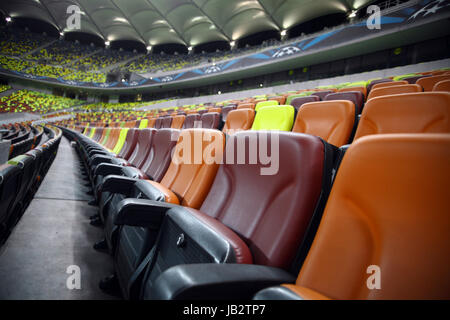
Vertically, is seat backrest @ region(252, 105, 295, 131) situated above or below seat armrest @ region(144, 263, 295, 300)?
above

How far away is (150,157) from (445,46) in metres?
9.86

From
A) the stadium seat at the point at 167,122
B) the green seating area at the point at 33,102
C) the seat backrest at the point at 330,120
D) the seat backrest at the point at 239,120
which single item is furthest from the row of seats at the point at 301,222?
the green seating area at the point at 33,102

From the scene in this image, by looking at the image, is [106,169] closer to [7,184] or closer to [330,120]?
[7,184]

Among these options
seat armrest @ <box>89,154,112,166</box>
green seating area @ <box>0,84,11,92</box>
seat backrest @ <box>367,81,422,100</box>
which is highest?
green seating area @ <box>0,84,11,92</box>

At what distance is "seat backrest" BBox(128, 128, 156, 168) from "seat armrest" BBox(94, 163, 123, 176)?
0.39 metres

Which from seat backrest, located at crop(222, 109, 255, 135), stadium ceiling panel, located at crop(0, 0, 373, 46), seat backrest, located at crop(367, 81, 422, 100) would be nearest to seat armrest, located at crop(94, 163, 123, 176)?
seat backrest, located at crop(222, 109, 255, 135)

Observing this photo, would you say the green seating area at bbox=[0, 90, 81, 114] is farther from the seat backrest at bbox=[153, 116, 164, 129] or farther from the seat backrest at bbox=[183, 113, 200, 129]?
the seat backrest at bbox=[183, 113, 200, 129]

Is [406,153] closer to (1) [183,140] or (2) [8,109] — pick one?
(1) [183,140]

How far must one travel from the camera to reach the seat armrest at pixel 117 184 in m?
1.00

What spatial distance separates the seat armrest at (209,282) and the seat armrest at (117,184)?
29.8 inches

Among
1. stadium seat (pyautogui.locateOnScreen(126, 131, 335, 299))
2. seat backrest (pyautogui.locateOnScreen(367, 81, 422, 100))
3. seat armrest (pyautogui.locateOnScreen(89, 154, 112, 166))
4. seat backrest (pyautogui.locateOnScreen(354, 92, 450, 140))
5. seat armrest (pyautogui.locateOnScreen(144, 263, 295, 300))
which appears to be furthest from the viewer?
seat backrest (pyautogui.locateOnScreen(367, 81, 422, 100))

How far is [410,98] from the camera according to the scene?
1016 mm

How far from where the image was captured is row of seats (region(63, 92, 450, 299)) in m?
0.34

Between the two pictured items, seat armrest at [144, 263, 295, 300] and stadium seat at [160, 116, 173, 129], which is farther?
stadium seat at [160, 116, 173, 129]
